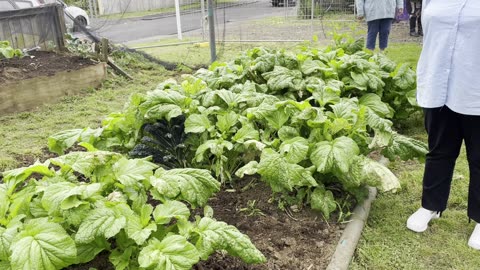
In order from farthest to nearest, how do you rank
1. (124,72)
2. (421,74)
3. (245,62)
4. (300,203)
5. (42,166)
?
(124,72) < (245,62) < (300,203) < (421,74) < (42,166)

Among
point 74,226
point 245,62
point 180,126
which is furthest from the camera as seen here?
point 245,62

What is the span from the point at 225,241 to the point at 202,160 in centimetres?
128

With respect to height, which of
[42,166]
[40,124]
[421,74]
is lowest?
[40,124]

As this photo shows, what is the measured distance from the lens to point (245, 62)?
469cm

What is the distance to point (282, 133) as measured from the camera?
321cm

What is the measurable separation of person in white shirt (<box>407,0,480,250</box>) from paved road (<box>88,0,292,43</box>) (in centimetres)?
951

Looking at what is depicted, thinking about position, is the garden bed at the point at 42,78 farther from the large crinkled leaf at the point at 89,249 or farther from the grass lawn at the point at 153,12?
the grass lawn at the point at 153,12

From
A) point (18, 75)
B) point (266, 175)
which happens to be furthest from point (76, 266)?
point (18, 75)

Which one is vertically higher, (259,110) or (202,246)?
(259,110)

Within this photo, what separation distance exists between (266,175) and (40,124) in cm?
350

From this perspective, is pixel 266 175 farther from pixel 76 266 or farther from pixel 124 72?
pixel 124 72

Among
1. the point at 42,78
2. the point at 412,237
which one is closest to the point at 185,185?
the point at 412,237

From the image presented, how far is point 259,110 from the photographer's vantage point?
11.0 feet

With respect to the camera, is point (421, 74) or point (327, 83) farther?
point (327, 83)
